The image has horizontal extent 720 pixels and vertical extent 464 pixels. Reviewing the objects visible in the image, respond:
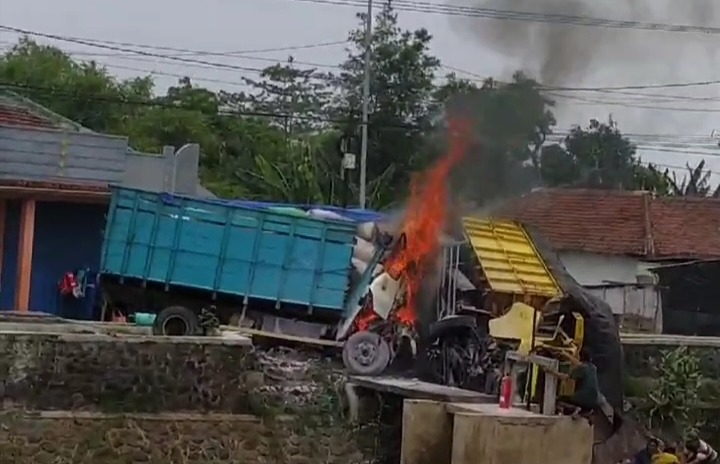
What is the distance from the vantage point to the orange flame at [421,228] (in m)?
15.4

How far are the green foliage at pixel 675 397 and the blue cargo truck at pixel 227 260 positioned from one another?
435 centimetres

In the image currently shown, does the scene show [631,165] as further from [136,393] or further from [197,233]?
[136,393]

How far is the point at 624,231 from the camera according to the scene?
2923 centimetres

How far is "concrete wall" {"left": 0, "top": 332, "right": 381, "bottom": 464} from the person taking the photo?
13328mm

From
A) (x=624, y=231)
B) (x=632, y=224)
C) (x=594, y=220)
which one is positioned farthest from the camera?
→ (x=594, y=220)

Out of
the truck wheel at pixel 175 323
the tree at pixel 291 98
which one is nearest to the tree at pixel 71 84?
the tree at pixel 291 98

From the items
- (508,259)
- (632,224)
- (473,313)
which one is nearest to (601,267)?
(632,224)

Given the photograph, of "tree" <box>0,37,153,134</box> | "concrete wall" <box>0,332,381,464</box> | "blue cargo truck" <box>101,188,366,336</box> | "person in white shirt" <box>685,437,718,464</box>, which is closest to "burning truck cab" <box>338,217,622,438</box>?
"blue cargo truck" <box>101,188,366,336</box>

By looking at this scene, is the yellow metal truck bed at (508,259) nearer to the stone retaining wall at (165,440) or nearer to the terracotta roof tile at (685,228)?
the stone retaining wall at (165,440)

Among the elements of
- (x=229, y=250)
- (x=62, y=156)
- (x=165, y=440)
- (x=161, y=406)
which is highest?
(x=62, y=156)

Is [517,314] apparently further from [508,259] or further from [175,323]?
[175,323]

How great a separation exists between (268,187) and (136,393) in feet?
56.7

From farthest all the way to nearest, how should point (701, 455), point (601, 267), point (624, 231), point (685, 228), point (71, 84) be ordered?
point (71, 84) < point (685, 228) < point (624, 231) < point (601, 267) < point (701, 455)

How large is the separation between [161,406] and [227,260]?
11.3 ft
